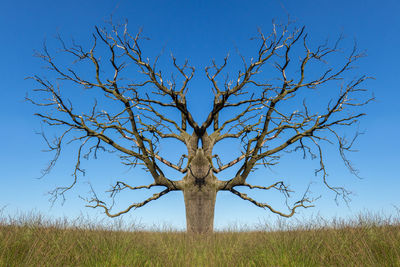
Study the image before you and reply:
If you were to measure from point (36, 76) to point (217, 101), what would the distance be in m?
6.68

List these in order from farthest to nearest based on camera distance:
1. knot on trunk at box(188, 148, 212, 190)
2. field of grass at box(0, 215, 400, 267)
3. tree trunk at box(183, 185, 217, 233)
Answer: knot on trunk at box(188, 148, 212, 190) < tree trunk at box(183, 185, 217, 233) < field of grass at box(0, 215, 400, 267)

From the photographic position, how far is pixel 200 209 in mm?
12078

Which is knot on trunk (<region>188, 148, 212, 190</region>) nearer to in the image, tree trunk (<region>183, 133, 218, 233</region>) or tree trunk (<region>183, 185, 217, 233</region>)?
tree trunk (<region>183, 133, 218, 233</region>)

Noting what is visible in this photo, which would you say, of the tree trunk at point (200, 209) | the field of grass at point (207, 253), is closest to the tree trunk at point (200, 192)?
the tree trunk at point (200, 209)

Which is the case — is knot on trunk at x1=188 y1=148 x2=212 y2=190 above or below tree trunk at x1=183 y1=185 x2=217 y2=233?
above

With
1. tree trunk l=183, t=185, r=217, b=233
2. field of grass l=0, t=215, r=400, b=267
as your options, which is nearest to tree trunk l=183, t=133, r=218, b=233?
tree trunk l=183, t=185, r=217, b=233

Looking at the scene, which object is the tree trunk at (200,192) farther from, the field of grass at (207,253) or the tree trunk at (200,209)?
the field of grass at (207,253)

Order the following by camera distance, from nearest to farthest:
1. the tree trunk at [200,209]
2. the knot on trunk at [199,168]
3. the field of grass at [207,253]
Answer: the field of grass at [207,253] → the tree trunk at [200,209] → the knot on trunk at [199,168]

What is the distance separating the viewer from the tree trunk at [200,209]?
39.5 feet

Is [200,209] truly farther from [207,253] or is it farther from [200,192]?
[207,253]

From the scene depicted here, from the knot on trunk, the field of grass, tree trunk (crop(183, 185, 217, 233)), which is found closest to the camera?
the field of grass

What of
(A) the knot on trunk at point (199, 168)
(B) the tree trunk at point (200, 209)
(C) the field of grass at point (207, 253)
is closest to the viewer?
(C) the field of grass at point (207, 253)

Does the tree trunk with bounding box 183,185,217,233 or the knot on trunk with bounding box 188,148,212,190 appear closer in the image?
the tree trunk with bounding box 183,185,217,233

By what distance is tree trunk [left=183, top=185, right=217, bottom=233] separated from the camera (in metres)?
12.0
